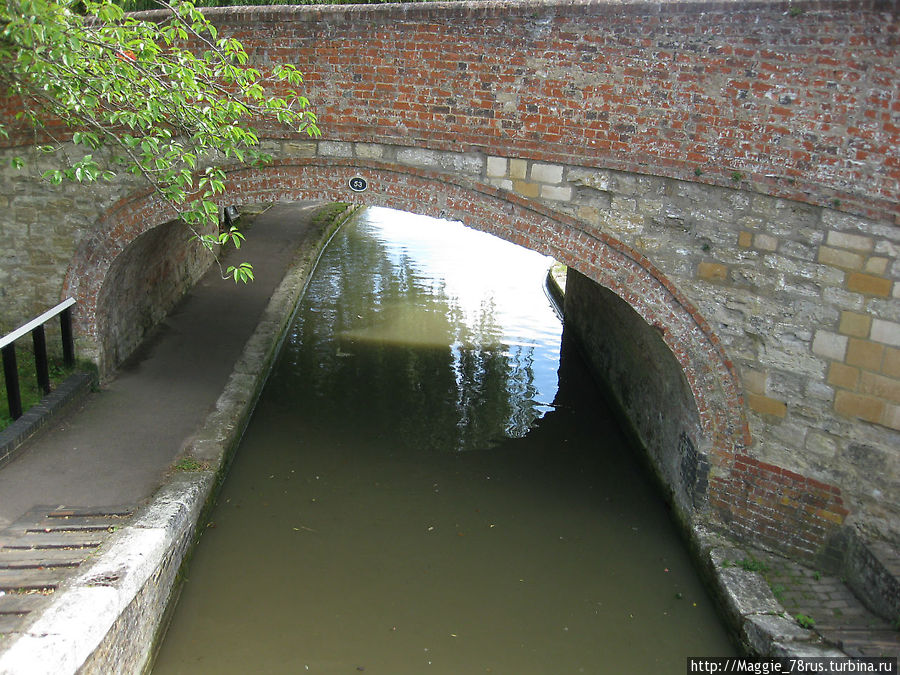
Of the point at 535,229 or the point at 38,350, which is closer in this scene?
the point at 535,229

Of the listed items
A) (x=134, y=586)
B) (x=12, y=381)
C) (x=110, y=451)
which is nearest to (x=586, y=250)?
(x=134, y=586)

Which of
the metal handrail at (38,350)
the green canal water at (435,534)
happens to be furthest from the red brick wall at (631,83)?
the green canal water at (435,534)

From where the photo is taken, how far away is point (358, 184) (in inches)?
253

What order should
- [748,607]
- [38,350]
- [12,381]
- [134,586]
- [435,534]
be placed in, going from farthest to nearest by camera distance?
1. [38,350]
2. [435,534]
3. [12,381]
4. [748,607]
5. [134,586]

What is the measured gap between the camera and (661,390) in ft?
23.2

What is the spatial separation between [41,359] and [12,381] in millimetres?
607

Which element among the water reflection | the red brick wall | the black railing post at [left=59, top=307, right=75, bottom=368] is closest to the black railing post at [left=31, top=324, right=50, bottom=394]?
the black railing post at [left=59, top=307, right=75, bottom=368]

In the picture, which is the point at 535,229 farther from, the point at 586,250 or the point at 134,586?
the point at 134,586

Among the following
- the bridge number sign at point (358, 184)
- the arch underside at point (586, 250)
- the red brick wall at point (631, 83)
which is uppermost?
the red brick wall at point (631, 83)

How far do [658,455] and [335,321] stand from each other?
5.84 m

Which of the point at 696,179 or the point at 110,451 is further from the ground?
the point at 696,179

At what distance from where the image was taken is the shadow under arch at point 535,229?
5789 mm

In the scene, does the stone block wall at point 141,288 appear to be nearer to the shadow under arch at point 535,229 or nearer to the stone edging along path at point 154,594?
the shadow under arch at point 535,229

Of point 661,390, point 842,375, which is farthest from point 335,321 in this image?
point 842,375
